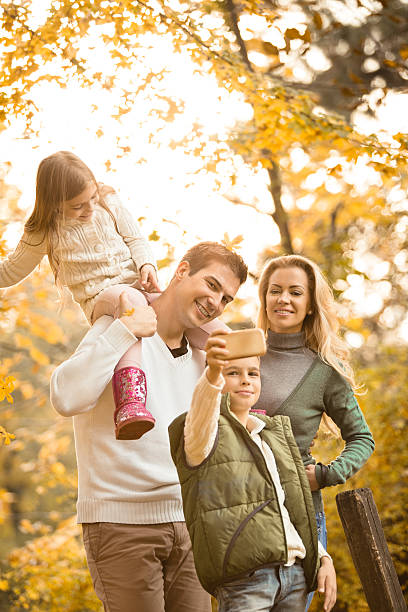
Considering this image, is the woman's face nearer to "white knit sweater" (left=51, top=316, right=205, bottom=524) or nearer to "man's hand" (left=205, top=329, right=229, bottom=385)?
"white knit sweater" (left=51, top=316, right=205, bottom=524)

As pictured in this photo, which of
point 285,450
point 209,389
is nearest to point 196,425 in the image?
point 209,389

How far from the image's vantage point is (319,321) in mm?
2518

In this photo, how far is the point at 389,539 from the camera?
18.5 feet

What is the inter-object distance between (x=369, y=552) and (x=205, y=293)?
99 centimetres

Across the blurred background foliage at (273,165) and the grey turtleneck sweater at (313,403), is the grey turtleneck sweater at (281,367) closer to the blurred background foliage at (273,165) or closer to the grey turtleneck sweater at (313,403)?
the grey turtleneck sweater at (313,403)

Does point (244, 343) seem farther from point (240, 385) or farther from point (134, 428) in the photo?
point (134, 428)

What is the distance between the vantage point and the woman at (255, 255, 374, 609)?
2309 mm

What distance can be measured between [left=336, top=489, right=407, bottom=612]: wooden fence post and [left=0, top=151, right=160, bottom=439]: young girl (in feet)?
3.17

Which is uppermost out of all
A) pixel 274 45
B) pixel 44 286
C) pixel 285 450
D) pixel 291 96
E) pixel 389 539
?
pixel 274 45

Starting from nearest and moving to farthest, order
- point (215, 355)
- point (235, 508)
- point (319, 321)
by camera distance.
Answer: point (215, 355), point (235, 508), point (319, 321)

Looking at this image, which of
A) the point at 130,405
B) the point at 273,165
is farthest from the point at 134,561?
the point at 273,165

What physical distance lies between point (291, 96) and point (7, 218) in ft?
8.29

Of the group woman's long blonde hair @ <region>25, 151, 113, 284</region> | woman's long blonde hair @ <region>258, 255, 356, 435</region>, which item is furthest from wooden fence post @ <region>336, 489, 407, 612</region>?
woman's long blonde hair @ <region>25, 151, 113, 284</region>

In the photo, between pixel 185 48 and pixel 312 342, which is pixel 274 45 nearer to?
pixel 185 48
